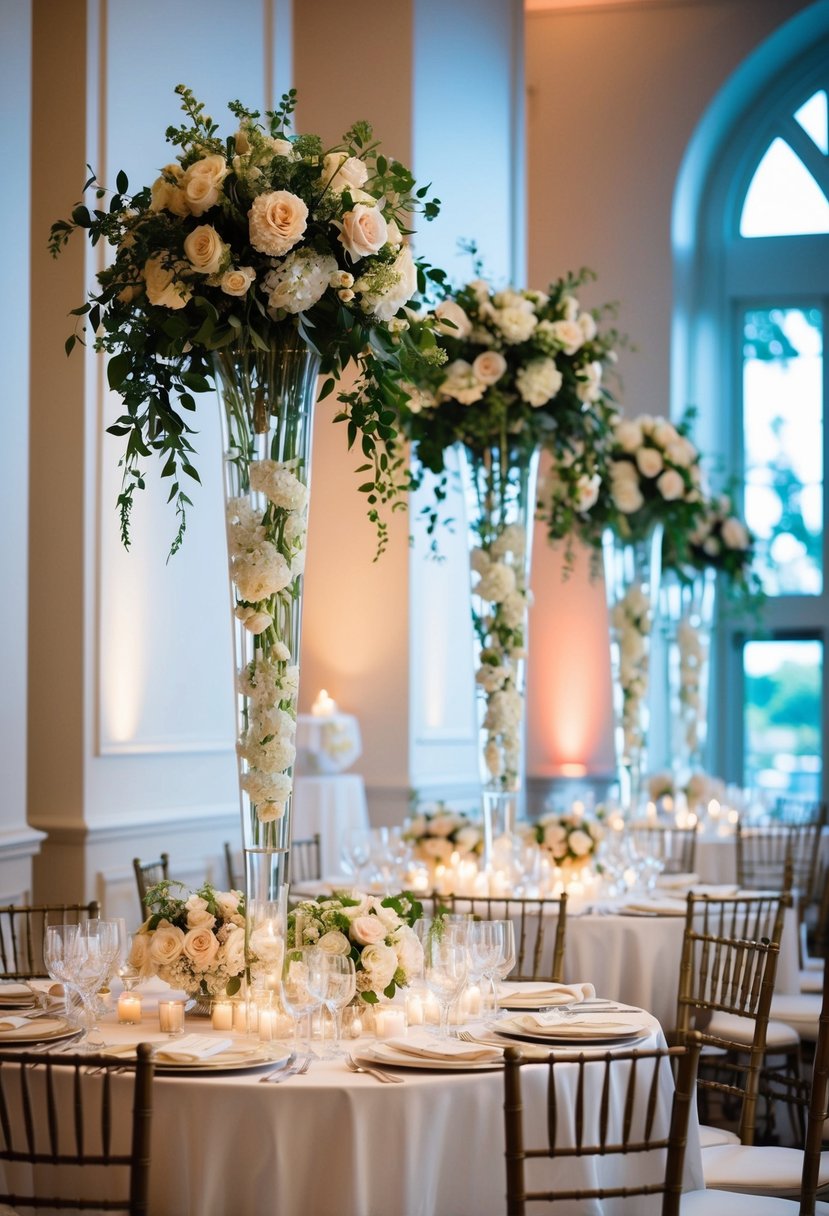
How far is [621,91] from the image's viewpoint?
1258 cm

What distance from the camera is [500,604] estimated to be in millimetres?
5758

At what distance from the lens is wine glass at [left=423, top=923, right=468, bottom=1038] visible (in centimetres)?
300

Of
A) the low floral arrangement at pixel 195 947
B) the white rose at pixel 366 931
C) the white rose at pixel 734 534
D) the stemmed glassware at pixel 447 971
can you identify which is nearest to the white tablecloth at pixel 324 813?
the white rose at pixel 734 534

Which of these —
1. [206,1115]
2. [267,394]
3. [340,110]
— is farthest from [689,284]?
[206,1115]

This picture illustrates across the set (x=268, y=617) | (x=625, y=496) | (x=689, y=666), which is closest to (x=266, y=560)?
(x=268, y=617)

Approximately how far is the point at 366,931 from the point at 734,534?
24.2ft

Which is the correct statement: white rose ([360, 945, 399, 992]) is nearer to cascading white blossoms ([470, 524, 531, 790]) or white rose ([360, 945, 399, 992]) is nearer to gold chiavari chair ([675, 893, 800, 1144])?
gold chiavari chair ([675, 893, 800, 1144])

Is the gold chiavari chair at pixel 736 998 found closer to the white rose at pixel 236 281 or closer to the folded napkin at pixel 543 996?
the folded napkin at pixel 543 996

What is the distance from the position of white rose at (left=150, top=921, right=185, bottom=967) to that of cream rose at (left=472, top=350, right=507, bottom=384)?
9.75ft

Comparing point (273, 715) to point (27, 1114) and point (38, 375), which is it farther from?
point (38, 375)

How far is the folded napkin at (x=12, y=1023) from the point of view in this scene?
3.03m

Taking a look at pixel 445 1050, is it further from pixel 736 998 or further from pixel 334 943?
pixel 736 998

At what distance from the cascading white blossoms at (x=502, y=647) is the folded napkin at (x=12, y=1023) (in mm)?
2907

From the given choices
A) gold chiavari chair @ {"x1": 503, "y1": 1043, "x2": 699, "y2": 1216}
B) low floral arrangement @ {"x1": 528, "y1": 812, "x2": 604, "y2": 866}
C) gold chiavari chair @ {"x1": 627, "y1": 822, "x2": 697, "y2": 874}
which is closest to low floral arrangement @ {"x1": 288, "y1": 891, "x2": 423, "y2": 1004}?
gold chiavari chair @ {"x1": 503, "y1": 1043, "x2": 699, "y2": 1216}
